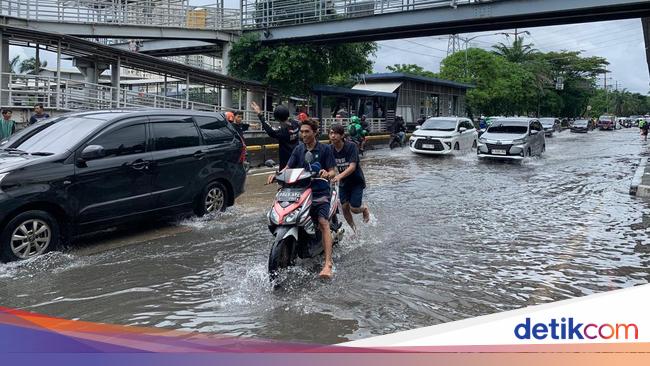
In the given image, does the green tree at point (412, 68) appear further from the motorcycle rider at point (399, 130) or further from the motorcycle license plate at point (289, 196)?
the motorcycle license plate at point (289, 196)

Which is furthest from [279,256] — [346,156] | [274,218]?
[346,156]

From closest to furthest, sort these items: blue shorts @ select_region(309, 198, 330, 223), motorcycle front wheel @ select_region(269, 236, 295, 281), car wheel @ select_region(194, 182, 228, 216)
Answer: motorcycle front wheel @ select_region(269, 236, 295, 281)
blue shorts @ select_region(309, 198, 330, 223)
car wheel @ select_region(194, 182, 228, 216)

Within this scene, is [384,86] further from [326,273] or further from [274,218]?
[274,218]

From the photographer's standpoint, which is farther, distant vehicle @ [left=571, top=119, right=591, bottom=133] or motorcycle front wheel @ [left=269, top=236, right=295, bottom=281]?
distant vehicle @ [left=571, top=119, right=591, bottom=133]

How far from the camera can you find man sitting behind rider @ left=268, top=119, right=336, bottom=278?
570cm

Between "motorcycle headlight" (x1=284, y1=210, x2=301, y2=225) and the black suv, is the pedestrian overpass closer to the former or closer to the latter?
the black suv

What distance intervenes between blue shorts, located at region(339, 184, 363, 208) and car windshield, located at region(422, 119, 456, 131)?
15424mm

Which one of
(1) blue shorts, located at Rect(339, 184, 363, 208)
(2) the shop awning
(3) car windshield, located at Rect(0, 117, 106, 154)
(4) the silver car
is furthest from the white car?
(3) car windshield, located at Rect(0, 117, 106, 154)

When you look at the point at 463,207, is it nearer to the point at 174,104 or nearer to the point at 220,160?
the point at 220,160

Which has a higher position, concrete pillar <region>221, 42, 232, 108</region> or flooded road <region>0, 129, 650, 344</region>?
concrete pillar <region>221, 42, 232, 108</region>

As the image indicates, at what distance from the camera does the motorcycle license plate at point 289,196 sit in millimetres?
5367

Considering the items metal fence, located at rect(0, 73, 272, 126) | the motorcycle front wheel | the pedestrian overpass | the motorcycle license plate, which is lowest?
the motorcycle front wheel

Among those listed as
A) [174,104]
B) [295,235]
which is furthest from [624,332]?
[174,104]

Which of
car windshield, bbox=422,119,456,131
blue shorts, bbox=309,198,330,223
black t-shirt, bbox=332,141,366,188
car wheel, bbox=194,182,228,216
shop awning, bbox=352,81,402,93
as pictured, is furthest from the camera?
shop awning, bbox=352,81,402,93
